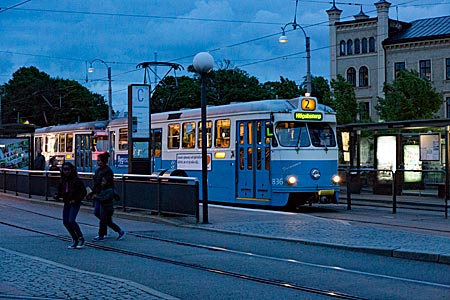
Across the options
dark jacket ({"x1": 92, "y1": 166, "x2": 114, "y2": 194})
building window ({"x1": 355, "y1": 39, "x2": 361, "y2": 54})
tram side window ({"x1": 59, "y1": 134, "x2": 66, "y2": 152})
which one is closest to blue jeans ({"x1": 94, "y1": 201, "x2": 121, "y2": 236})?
dark jacket ({"x1": 92, "y1": 166, "x2": 114, "y2": 194})

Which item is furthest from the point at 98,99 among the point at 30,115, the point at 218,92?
the point at 218,92

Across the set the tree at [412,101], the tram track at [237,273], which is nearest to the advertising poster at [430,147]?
the tram track at [237,273]

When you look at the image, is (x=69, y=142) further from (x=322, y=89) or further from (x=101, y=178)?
(x=101, y=178)

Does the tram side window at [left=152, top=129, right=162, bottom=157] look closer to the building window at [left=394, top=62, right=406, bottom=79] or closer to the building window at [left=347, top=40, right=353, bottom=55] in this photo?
the building window at [left=394, top=62, right=406, bottom=79]

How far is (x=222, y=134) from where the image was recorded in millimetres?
23000

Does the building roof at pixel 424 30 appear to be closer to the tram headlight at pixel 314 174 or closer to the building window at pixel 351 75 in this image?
the building window at pixel 351 75

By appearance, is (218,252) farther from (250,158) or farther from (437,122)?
(437,122)

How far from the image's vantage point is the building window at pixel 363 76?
6388 cm

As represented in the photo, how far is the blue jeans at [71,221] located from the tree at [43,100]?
67.8 meters

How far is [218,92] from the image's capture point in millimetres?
72750

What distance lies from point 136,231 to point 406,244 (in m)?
6.24

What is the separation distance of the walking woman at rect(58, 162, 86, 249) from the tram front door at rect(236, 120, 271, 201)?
8545 mm

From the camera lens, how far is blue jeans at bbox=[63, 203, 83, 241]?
13555mm

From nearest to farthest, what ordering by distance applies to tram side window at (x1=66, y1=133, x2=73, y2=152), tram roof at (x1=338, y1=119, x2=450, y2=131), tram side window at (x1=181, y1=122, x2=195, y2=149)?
1. tram side window at (x1=181, y1=122, x2=195, y2=149)
2. tram roof at (x1=338, y1=119, x2=450, y2=131)
3. tram side window at (x1=66, y1=133, x2=73, y2=152)
